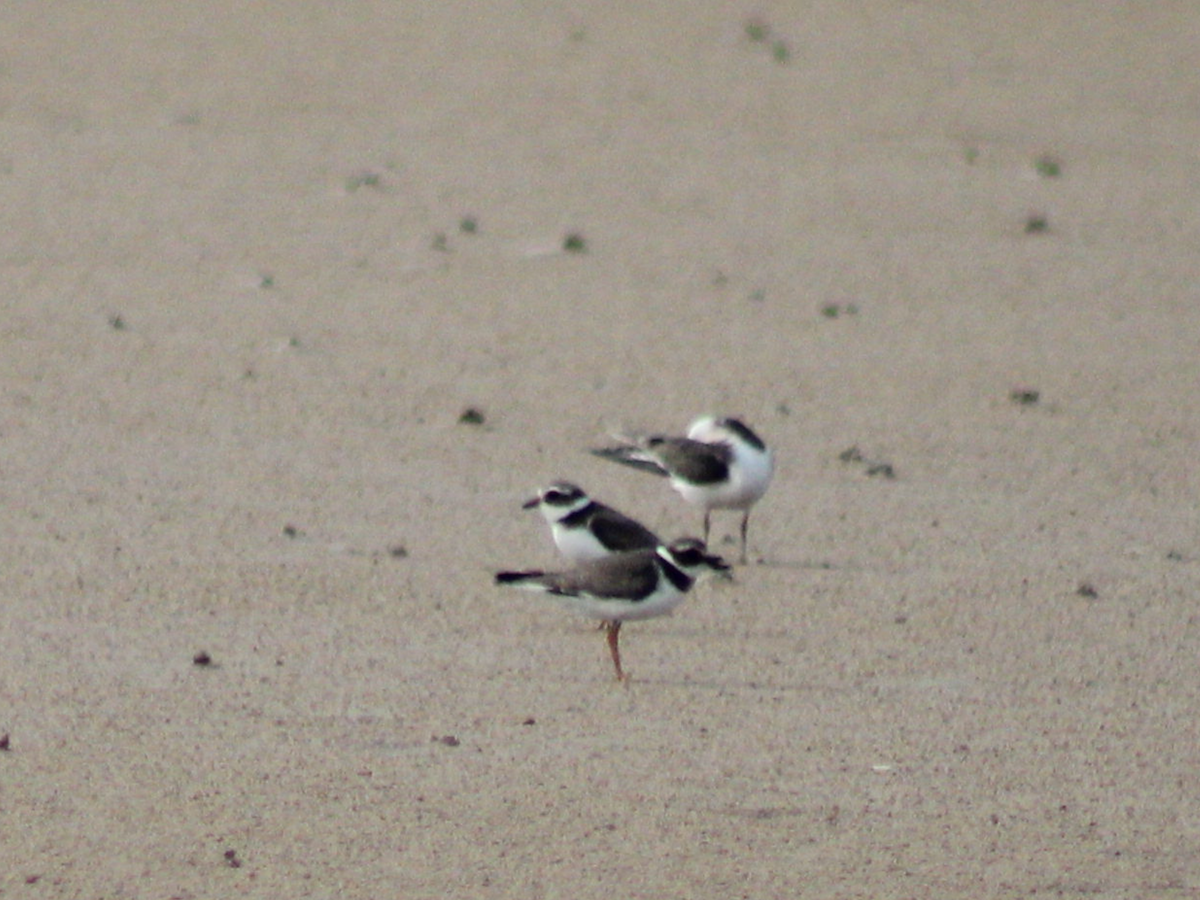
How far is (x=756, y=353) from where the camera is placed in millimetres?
12492

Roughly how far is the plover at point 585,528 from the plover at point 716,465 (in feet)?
2.07

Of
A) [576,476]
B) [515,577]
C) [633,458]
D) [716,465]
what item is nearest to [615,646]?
[515,577]

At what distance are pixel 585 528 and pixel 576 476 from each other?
68.6 inches

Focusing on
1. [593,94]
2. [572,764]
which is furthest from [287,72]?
[572,764]

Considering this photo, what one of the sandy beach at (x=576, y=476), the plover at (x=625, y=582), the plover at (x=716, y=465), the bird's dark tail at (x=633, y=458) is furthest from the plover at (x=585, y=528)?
the bird's dark tail at (x=633, y=458)

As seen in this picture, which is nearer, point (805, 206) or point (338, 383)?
point (338, 383)

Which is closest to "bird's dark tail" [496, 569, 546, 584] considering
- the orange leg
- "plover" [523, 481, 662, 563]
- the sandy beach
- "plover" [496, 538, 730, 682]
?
"plover" [496, 538, 730, 682]

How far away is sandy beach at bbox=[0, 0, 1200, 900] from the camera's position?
21.1 ft

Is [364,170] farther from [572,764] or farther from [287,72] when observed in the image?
[572,764]

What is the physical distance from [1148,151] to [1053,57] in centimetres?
433

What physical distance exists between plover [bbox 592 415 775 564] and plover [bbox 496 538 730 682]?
1.13 m

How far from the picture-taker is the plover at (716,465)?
30.0 ft

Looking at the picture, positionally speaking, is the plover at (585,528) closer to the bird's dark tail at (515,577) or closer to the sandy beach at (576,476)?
the sandy beach at (576,476)

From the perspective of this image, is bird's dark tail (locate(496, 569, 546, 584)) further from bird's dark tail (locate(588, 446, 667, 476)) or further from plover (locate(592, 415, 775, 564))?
bird's dark tail (locate(588, 446, 667, 476))
